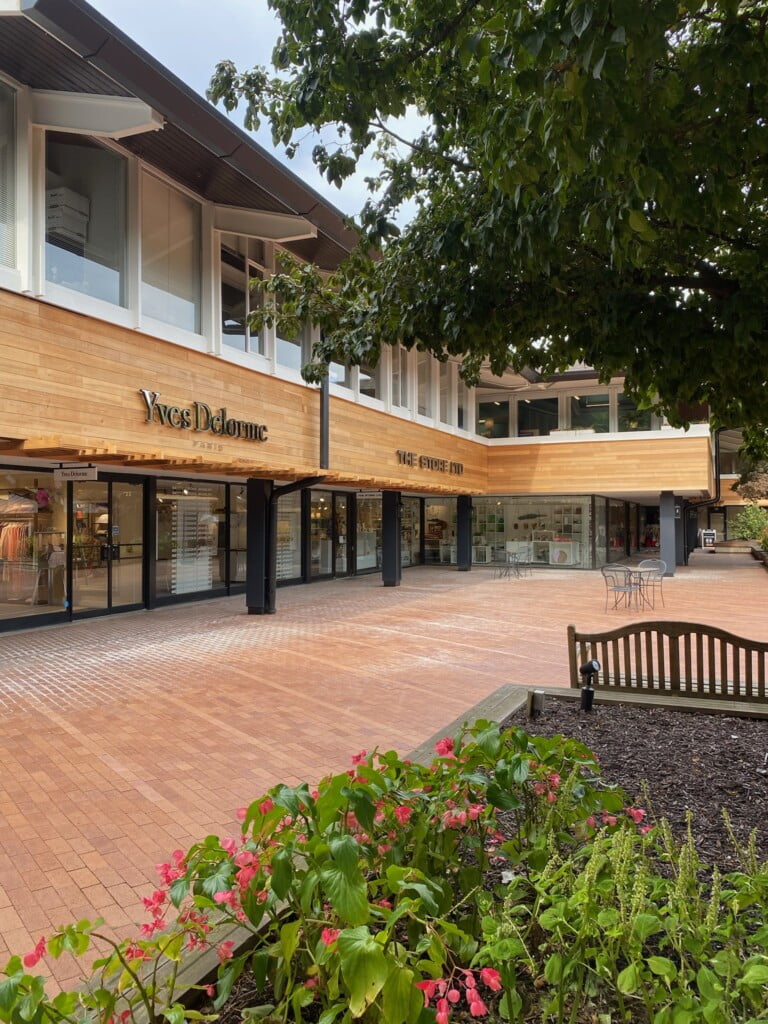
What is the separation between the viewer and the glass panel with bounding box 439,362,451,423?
2402cm

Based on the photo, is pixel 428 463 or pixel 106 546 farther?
pixel 428 463

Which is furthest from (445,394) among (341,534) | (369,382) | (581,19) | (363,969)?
(363,969)

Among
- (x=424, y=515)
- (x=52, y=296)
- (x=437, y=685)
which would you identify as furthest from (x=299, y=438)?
(x=424, y=515)

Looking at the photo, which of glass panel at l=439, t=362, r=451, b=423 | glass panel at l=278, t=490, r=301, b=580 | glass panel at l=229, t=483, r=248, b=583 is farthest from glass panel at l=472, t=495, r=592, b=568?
glass panel at l=229, t=483, r=248, b=583

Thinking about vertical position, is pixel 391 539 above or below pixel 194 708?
above

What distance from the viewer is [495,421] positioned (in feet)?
91.9

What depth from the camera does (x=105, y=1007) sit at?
5.72 feet

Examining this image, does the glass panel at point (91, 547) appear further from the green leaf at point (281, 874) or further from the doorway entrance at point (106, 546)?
the green leaf at point (281, 874)

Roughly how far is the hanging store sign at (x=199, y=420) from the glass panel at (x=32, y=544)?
3.33 meters

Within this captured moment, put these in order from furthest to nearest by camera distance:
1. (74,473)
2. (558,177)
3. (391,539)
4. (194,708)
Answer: (391,539) → (74,473) → (194,708) → (558,177)

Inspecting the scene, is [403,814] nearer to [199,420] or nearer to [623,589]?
[199,420]

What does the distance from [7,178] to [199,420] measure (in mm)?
4102

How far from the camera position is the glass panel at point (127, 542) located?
13.8m

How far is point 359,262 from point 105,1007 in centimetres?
572
